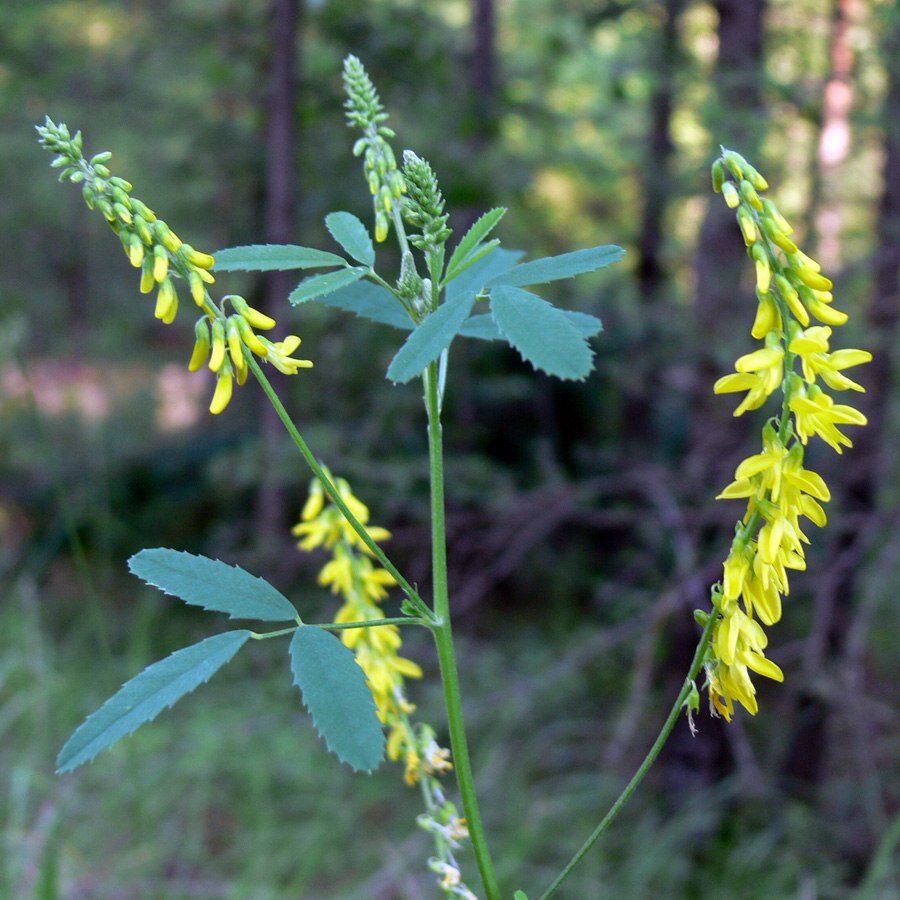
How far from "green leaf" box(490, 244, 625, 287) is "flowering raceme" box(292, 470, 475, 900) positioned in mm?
333

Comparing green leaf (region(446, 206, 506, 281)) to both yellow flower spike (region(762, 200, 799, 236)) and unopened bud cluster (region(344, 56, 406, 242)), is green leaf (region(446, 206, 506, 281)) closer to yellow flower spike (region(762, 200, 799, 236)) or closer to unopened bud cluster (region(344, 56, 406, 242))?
unopened bud cluster (region(344, 56, 406, 242))

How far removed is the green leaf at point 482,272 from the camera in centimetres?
97

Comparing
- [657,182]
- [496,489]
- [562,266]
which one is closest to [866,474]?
[496,489]

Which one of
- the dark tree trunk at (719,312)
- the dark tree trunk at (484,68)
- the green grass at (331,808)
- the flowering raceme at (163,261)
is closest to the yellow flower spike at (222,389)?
the flowering raceme at (163,261)

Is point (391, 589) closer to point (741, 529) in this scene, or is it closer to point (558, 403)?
point (558, 403)

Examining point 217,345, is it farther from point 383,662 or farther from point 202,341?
point 383,662

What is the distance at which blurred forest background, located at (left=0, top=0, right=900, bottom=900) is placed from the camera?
4176mm

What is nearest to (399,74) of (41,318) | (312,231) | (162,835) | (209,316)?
(312,231)

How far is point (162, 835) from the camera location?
4242mm

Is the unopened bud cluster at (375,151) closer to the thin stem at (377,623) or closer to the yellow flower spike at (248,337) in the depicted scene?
the yellow flower spike at (248,337)

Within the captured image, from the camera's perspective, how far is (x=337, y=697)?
Answer: 845 millimetres

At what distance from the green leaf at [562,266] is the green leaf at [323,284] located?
5.6 inches

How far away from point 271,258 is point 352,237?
116 millimetres

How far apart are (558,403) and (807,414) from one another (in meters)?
7.20
